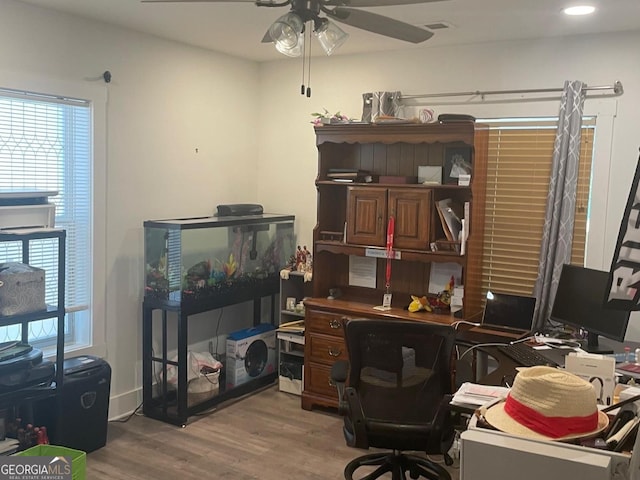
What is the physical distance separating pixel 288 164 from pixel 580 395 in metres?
3.69

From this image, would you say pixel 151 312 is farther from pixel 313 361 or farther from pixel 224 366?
pixel 313 361

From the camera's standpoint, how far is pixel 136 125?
435cm

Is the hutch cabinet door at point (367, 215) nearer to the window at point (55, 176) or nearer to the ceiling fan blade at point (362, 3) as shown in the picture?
the window at point (55, 176)

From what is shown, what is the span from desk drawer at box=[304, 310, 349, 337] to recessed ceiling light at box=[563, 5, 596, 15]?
2.30 m

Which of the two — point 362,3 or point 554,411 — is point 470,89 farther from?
point 554,411

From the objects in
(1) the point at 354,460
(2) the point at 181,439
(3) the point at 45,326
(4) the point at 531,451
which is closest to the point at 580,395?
(4) the point at 531,451

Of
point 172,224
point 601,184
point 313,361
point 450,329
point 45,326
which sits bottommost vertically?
point 313,361

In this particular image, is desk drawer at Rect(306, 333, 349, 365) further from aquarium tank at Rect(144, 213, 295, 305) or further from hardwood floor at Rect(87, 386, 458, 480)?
aquarium tank at Rect(144, 213, 295, 305)

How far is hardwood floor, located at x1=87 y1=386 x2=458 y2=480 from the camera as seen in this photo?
3.59 meters

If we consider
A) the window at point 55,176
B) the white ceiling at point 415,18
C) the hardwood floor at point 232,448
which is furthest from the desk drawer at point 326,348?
the white ceiling at point 415,18

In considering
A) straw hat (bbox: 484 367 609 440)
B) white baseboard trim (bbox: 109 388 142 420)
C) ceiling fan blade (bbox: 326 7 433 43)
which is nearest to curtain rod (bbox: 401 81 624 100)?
ceiling fan blade (bbox: 326 7 433 43)

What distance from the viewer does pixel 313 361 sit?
4574mm

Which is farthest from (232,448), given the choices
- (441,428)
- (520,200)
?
(520,200)

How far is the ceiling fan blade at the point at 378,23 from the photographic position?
259cm
